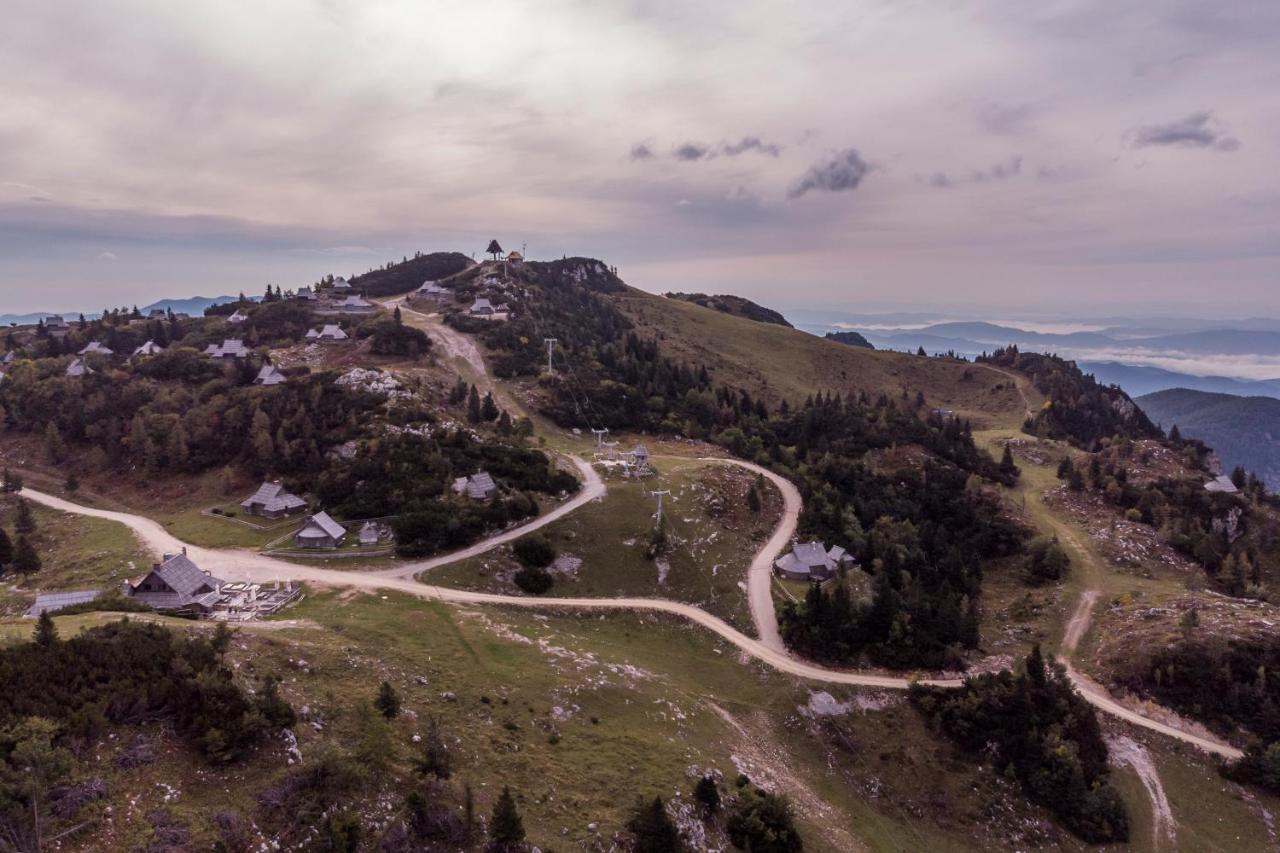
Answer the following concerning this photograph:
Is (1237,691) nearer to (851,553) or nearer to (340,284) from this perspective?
(851,553)

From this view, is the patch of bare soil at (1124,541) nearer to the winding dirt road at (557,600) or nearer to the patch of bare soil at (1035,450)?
the winding dirt road at (557,600)

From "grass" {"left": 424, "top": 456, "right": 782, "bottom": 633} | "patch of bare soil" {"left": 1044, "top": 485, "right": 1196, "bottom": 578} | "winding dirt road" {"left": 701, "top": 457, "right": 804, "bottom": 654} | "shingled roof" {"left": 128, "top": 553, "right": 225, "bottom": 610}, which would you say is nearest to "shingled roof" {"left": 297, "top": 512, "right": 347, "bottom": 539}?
"grass" {"left": 424, "top": 456, "right": 782, "bottom": 633}

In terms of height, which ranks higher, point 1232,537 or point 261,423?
point 261,423

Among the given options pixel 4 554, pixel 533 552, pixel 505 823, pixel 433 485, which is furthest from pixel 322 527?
pixel 505 823

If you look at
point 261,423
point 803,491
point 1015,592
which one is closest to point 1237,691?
point 1015,592

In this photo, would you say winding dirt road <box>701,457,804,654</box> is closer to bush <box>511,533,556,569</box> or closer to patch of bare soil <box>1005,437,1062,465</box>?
bush <box>511,533,556,569</box>

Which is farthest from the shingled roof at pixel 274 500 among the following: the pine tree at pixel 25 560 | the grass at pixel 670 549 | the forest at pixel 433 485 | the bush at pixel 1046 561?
Answer: the bush at pixel 1046 561

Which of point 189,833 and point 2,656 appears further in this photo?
point 2,656
